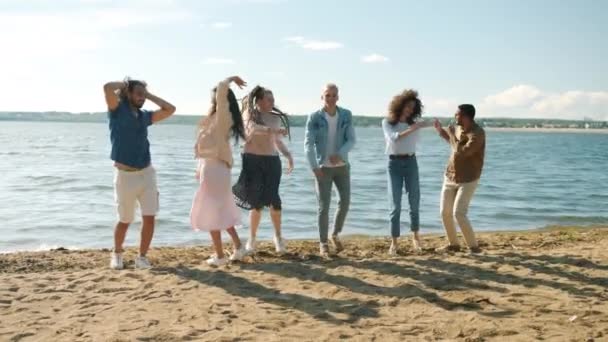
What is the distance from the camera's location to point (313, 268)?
258 inches

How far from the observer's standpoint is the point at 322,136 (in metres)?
7.09

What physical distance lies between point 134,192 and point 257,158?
1365 millimetres

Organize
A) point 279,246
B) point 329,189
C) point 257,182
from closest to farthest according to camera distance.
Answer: point 257,182, point 329,189, point 279,246

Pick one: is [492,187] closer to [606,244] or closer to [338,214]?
[606,244]

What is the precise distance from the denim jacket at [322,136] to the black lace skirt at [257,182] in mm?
393

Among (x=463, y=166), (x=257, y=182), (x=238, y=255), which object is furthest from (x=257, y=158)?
(x=463, y=166)

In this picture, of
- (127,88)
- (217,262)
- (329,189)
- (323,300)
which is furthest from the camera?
(329,189)

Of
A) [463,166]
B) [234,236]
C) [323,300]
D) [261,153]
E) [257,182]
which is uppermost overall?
[261,153]


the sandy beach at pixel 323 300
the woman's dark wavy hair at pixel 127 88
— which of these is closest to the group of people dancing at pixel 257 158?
the woman's dark wavy hair at pixel 127 88

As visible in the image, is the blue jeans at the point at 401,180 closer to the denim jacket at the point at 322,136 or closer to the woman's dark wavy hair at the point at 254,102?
the denim jacket at the point at 322,136

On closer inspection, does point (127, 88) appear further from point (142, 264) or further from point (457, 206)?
point (457, 206)

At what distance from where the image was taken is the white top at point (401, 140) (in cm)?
715

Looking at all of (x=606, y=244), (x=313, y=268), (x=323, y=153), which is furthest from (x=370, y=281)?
(x=606, y=244)

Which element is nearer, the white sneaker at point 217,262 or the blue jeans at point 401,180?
the white sneaker at point 217,262
